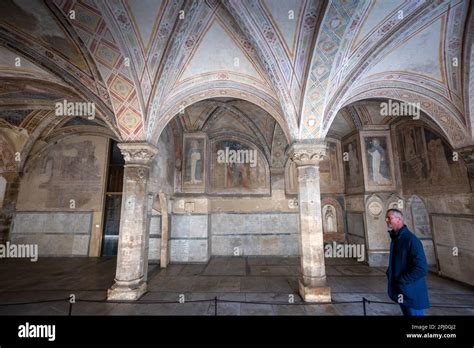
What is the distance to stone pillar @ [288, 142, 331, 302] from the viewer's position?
16.4 ft

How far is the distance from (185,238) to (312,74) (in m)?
7.42

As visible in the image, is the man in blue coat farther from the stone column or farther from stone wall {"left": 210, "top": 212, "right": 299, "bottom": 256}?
stone wall {"left": 210, "top": 212, "right": 299, "bottom": 256}

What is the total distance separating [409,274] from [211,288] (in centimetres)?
474

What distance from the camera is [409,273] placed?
2.48m

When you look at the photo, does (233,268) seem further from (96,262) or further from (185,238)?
(96,262)

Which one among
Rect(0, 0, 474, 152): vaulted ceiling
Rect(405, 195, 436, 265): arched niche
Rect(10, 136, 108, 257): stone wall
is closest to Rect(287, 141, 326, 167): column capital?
Rect(0, 0, 474, 152): vaulted ceiling

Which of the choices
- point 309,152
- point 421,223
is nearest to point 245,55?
point 309,152

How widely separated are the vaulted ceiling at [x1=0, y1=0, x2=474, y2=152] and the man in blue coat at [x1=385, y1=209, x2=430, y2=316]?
3509 millimetres

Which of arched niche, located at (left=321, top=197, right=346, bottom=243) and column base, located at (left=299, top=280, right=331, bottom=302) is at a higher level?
arched niche, located at (left=321, top=197, right=346, bottom=243)

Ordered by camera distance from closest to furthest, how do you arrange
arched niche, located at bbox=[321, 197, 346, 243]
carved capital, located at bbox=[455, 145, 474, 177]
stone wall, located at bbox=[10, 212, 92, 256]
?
carved capital, located at bbox=[455, 145, 474, 177] → stone wall, located at bbox=[10, 212, 92, 256] → arched niche, located at bbox=[321, 197, 346, 243]

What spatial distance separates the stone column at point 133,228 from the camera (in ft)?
16.6

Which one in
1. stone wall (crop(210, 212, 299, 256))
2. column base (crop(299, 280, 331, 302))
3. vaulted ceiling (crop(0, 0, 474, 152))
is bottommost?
column base (crop(299, 280, 331, 302))

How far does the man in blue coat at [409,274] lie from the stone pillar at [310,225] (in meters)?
2.45

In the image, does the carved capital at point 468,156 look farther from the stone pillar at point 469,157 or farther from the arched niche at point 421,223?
the arched niche at point 421,223
